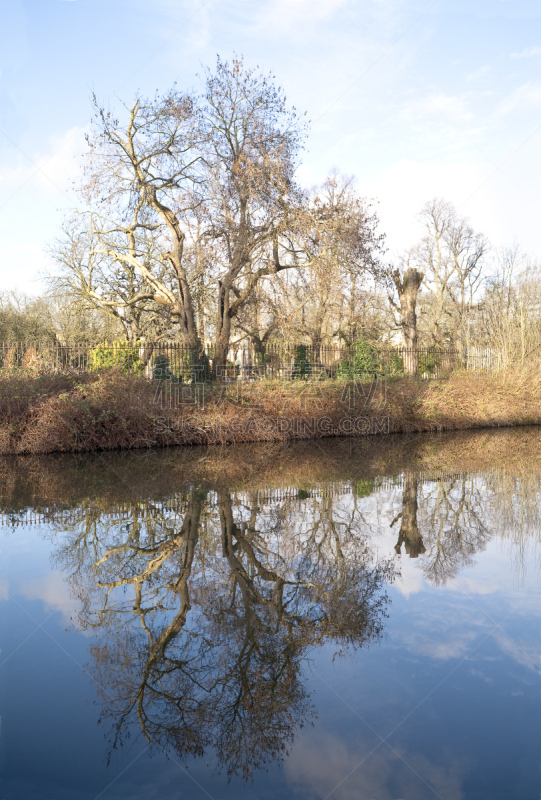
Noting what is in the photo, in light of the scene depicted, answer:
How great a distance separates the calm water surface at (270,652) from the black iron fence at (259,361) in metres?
10.6

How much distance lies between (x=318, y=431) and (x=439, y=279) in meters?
26.5

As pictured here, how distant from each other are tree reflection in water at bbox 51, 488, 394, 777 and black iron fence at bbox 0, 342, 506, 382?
1042 centimetres

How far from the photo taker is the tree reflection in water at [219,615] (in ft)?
9.49

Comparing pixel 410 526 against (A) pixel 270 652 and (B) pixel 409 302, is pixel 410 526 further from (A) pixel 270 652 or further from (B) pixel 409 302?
(B) pixel 409 302

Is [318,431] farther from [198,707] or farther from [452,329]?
[452,329]

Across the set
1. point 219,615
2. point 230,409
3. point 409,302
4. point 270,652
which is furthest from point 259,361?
point 270,652

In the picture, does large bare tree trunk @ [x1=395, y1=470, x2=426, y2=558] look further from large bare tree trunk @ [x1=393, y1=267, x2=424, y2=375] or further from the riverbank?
large bare tree trunk @ [x1=393, y1=267, x2=424, y2=375]

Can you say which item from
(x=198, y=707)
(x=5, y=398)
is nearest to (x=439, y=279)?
(x=5, y=398)

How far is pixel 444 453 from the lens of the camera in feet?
44.2

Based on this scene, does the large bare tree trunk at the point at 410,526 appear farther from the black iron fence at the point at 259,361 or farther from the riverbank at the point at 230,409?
the black iron fence at the point at 259,361

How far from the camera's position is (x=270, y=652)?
11.5 feet

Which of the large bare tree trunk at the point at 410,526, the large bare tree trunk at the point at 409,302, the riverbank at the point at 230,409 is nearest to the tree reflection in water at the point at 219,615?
the large bare tree trunk at the point at 410,526

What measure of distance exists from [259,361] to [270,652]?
18.1 metres

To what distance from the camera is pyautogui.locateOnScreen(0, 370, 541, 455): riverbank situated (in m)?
13.6
